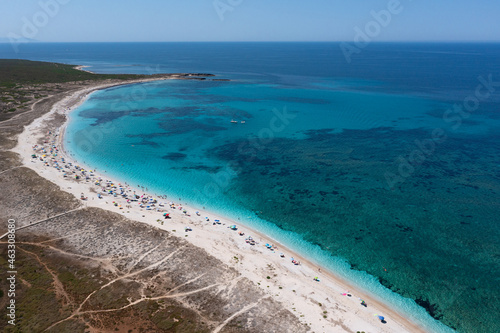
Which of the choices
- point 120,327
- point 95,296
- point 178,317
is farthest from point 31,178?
point 178,317

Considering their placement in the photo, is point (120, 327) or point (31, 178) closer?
point (120, 327)

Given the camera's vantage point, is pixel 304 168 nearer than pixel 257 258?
No

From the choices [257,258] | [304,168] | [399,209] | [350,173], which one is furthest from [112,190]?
[399,209]

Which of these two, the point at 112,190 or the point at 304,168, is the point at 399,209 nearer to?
the point at 304,168

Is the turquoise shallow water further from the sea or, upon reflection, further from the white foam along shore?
the white foam along shore

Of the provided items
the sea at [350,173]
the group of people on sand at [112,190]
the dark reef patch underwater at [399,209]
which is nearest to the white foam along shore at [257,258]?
the group of people on sand at [112,190]

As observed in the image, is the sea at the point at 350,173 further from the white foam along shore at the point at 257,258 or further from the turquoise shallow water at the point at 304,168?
the white foam along shore at the point at 257,258

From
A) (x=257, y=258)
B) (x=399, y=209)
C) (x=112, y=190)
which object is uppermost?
(x=399, y=209)

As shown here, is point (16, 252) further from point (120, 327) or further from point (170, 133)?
point (170, 133)
